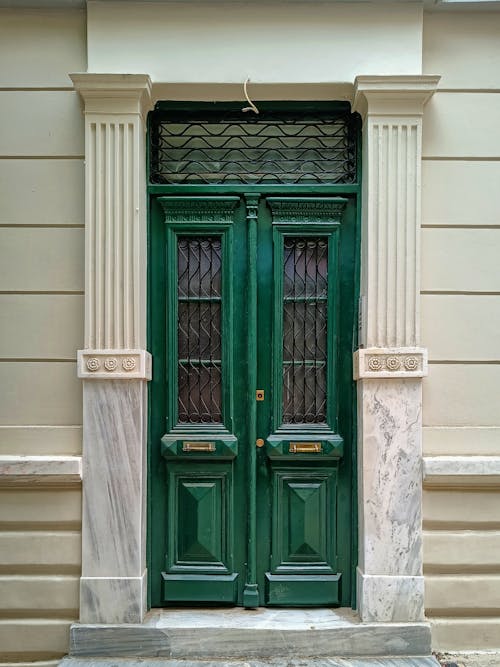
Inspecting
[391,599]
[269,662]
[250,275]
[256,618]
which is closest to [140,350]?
[250,275]

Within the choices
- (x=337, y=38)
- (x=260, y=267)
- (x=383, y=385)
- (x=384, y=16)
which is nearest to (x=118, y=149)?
(x=260, y=267)

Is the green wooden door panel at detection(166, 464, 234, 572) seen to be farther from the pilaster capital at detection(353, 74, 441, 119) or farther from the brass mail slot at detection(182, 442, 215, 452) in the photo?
the pilaster capital at detection(353, 74, 441, 119)

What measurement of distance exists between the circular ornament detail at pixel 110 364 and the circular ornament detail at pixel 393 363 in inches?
74.9

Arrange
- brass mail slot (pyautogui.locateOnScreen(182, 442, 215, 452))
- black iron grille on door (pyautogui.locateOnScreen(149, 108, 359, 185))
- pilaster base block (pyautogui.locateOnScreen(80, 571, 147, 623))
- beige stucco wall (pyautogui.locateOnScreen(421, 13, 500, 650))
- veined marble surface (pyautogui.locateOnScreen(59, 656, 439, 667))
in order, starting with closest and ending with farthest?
veined marble surface (pyautogui.locateOnScreen(59, 656, 439, 667)) < pilaster base block (pyautogui.locateOnScreen(80, 571, 147, 623)) < beige stucco wall (pyautogui.locateOnScreen(421, 13, 500, 650)) < brass mail slot (pyautogui.locateOnScreen(182, 442, 215, 452)) < black iron grille on door (pyautogui.locateOnScreen(149, 108, 359, 185))

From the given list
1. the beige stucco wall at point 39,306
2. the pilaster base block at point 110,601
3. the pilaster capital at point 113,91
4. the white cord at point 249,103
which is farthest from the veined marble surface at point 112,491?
the white cord at point 249,103

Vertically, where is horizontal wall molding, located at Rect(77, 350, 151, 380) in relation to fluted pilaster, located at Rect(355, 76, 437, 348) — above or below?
below

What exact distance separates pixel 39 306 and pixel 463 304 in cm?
305

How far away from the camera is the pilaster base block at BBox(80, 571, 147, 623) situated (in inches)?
179

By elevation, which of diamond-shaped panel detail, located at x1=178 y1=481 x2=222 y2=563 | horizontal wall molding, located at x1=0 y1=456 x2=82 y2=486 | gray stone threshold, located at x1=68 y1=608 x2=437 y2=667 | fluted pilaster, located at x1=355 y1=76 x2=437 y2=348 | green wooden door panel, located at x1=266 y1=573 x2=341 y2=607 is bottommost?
gray stone threshold, located at x1=68 y1=608 x2=437 y2=667

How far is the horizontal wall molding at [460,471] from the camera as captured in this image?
457 cm

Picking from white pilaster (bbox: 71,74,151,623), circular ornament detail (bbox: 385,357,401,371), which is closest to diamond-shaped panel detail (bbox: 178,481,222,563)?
white pilaster (bbox: 71,74,151,623)

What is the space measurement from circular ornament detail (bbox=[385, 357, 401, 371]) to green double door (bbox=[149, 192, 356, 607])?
1.25ft

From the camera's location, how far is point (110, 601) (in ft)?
15.0

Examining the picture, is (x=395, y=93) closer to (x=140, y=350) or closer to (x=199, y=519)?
(x=140, y=350)
